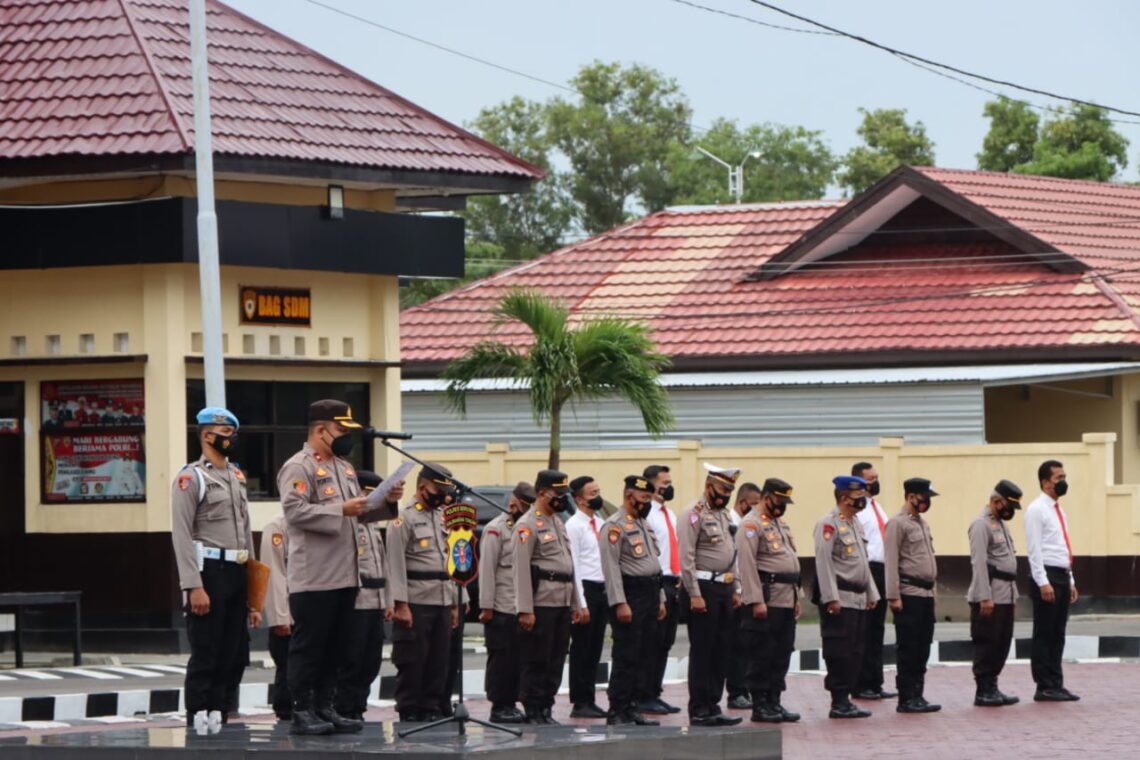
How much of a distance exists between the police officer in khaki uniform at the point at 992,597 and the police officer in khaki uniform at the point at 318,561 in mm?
6590

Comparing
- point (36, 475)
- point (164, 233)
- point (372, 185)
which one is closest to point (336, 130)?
point (372, 185)

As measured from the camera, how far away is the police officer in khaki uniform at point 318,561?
13531mm

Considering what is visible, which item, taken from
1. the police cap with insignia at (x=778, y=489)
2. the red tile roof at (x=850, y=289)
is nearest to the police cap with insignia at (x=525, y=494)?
the police cap with insignia at (x=778, y=489)

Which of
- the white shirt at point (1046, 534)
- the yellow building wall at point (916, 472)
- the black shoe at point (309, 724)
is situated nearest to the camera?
the black shoe at point (309, 724)

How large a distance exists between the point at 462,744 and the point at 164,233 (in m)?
11.3

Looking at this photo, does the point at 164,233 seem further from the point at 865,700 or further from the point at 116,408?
the point at 865,700

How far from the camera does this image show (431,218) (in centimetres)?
2581

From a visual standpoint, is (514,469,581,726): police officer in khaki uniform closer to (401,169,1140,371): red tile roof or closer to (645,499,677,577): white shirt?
(645,499,677,577): white shirt

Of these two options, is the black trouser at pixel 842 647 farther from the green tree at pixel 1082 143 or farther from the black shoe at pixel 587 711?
the green tree at pixel 1082 143

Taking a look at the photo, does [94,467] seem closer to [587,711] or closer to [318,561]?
[587,711]

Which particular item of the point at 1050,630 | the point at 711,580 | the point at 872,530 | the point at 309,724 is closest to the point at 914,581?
the point at 1050,630

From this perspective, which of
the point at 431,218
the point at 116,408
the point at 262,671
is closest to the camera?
the point at 262,671

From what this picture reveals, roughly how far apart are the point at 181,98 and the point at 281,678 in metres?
Answer: 8.85

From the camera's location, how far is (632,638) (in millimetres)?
16750
